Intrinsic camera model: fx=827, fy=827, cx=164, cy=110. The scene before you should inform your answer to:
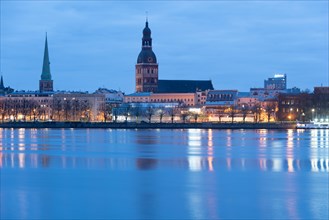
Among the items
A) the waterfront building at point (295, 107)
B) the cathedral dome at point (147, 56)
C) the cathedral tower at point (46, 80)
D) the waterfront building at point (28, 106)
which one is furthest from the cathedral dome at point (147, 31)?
the waterfront building at point (295, 107)

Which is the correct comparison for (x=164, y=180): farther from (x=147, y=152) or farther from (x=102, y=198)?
(x=147, y=152)

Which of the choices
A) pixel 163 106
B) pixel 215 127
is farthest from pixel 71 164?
pixel 163 106

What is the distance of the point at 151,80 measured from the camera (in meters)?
125

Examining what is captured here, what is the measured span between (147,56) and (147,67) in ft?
5.82

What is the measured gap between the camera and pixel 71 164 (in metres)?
28.0

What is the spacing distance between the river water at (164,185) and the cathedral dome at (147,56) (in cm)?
8571

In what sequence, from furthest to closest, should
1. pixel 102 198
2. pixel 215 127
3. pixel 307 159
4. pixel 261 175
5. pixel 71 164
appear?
pixel 215 127, pixel 307 159, pixel 71 164, pixel 261 175, pixel 102 198

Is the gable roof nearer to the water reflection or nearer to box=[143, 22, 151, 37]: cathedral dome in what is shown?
box=[143, 22, 151, 37]: cathedral dome

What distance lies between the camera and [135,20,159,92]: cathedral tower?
116938 millimetres

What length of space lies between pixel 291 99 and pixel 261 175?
75.3m

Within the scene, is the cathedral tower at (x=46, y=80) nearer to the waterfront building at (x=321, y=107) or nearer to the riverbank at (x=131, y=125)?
the riverbank at (x=131, y=125)

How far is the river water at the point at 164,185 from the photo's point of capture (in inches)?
691

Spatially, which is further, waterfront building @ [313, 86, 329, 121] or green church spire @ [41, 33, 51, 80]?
green church spire @ [41, 33, 51, 80]

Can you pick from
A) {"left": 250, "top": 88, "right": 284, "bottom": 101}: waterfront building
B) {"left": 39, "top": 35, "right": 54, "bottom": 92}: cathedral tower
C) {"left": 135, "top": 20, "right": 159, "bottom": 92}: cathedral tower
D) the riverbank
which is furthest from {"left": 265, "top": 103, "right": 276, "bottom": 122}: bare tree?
{"left": 39, "top": 35, "right": 54, "bottom": 92}: cathedral tower
